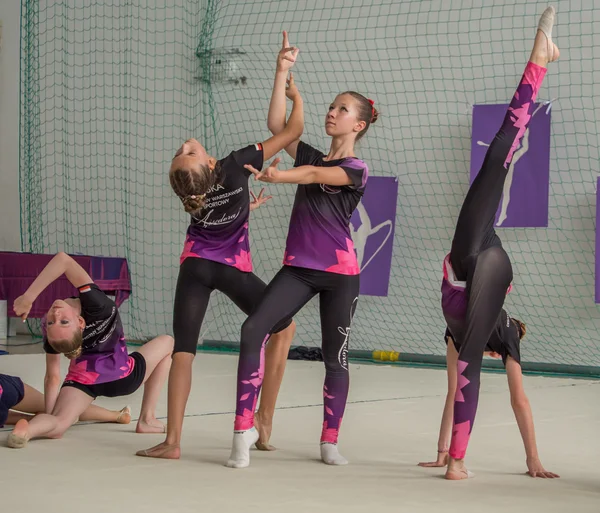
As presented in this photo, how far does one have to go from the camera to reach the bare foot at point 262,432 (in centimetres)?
291

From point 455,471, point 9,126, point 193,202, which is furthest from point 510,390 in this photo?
point 9,126

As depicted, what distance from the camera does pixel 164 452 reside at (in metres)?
2.71

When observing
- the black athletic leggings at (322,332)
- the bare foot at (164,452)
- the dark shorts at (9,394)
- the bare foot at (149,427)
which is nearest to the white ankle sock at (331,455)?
the black athletic leggings at (322,332)

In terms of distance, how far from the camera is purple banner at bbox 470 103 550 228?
19.2 ft

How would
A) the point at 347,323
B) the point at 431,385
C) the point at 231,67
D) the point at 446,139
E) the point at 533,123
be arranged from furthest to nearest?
the point at 231,67, the point at 446,139, the point at 533,123, the point at 431,385, the point at 347,323

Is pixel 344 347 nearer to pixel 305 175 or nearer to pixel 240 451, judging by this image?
pixel 240 451

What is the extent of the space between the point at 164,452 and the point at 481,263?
1.15 m

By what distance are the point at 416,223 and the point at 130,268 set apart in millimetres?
2576

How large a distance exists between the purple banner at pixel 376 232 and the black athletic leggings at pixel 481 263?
371cm

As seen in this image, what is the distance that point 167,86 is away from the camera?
7352 mm

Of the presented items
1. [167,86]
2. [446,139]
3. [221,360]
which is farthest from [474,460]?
[167,86]

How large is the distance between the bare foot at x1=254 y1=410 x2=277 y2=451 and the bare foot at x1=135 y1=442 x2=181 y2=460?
316 mm

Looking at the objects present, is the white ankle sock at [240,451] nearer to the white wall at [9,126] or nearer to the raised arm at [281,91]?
the raised arm at [281,91]

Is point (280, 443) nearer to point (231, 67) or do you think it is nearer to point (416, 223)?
point (416, 223)
